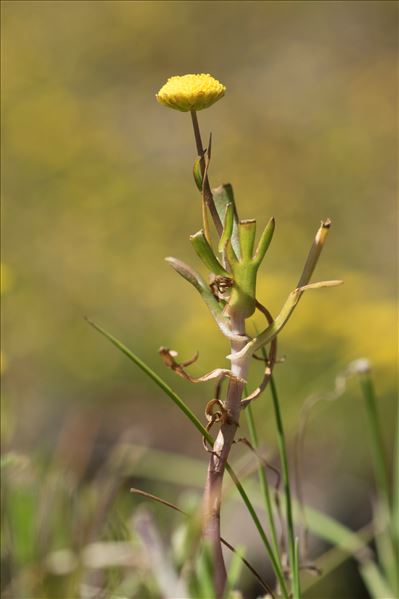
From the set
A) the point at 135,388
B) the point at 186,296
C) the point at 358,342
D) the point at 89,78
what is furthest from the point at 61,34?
the point at 358,342

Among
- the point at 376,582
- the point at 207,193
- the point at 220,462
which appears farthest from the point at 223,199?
the point at 376,582

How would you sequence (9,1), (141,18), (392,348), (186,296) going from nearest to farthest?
1. (392,348)
2. (186,296)
3. (9,1)
4. (141,18)

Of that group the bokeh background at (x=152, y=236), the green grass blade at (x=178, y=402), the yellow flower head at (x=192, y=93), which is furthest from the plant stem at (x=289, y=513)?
the bokeh background at (x=152, y=236)

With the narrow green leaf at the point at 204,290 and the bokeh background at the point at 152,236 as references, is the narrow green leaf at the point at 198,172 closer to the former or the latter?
the narrow green leaf at the point at 204,290

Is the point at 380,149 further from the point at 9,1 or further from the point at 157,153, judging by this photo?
the point at 9,1

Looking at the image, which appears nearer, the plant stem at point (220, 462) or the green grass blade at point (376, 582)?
the plant stem at point (220, 462)

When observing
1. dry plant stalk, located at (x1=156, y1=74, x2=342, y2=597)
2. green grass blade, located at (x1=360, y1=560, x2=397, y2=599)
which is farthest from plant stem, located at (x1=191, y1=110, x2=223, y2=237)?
green grass blade, located at (x1=360, y1=560, x2=397, y2=599)
